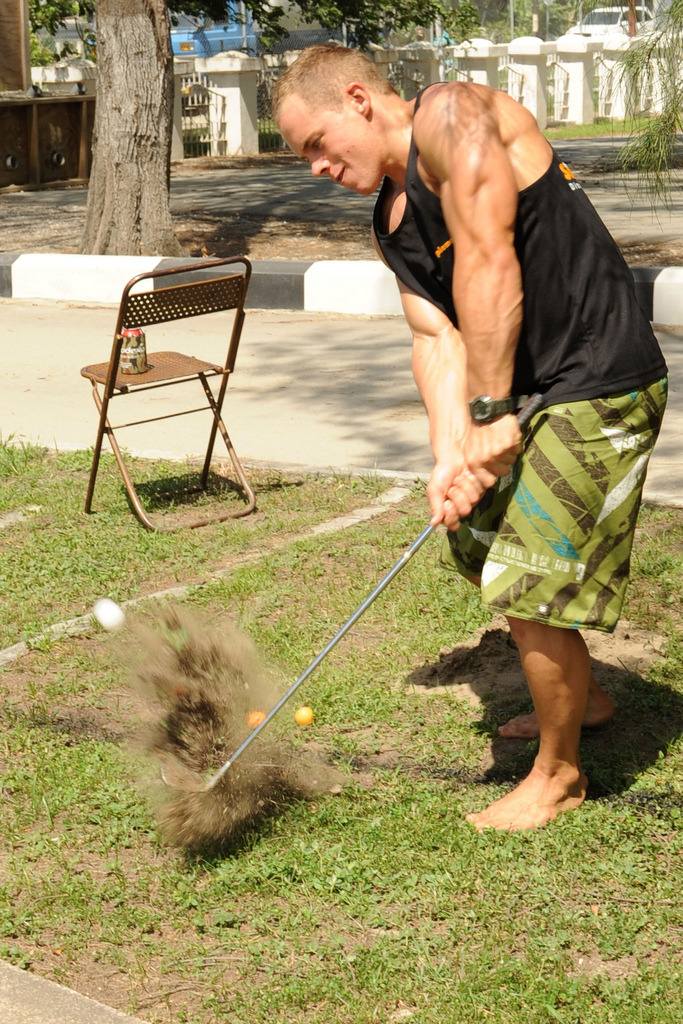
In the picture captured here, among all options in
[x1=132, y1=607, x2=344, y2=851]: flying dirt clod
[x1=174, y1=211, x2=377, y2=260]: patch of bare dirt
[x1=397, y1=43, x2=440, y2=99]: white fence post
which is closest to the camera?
[x1=132, y1=607, x2=344, y2=851]: flying dirt clod

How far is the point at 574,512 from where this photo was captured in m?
3.09

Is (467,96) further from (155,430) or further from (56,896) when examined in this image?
(155,430)

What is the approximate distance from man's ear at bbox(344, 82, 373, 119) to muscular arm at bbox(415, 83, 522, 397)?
0.15 m

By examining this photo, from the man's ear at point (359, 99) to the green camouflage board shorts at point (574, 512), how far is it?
742 mm

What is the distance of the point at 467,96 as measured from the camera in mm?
2912

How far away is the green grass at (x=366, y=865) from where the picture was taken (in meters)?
2.79

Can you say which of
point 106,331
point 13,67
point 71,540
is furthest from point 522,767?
point 106,331

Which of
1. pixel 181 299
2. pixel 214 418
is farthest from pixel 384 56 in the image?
pixel 181 299

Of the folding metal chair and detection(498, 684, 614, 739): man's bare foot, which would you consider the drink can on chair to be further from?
detection(498, 684, 614, 739): man's bare foot

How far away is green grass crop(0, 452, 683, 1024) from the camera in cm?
279

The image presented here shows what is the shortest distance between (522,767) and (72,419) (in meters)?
4.38

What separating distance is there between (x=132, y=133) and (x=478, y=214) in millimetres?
8812

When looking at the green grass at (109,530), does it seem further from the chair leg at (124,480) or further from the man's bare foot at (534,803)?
the man's bare foot at (534,803)

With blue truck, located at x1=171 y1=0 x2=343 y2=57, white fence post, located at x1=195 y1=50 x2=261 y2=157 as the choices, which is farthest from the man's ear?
blue truck, located at x1=171 y1=0 x2=343 y2=57
